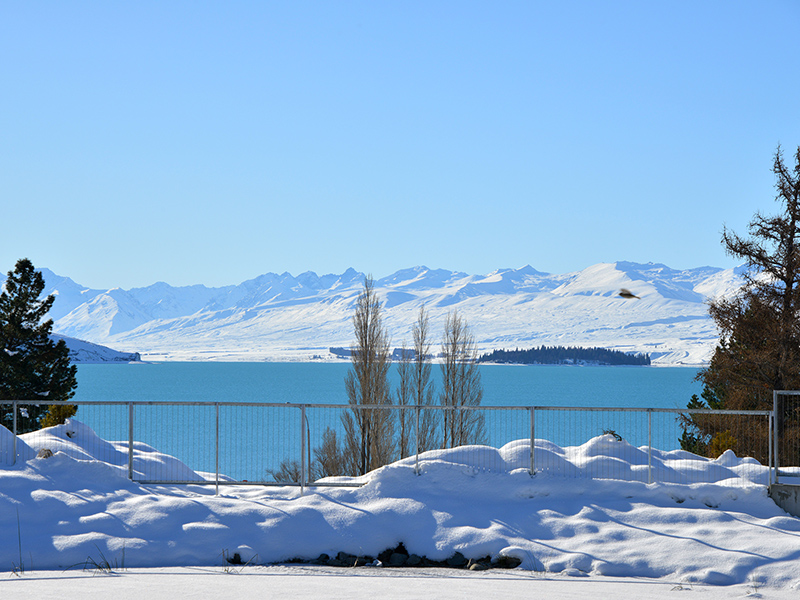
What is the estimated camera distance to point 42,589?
40.0 feet

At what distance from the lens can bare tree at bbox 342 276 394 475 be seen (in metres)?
41.5

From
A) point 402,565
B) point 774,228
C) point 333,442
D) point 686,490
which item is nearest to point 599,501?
point 686,490

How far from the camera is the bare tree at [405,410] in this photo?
43625mm

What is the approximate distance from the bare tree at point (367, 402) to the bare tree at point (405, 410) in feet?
2.25

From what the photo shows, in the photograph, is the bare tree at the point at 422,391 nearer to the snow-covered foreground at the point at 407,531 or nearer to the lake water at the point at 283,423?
the lake water at the point at 283,423

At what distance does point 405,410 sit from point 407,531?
30.2m

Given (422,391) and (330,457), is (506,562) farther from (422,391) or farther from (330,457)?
(422,391)

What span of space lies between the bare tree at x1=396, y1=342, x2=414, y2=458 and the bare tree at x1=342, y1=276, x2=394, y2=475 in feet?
2.25

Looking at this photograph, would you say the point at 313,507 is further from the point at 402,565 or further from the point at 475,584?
the point at 475,584

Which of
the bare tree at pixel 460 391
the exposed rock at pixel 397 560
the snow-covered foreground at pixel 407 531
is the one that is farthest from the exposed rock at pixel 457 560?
the bare tree at pixel 460 391

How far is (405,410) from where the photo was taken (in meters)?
46.2

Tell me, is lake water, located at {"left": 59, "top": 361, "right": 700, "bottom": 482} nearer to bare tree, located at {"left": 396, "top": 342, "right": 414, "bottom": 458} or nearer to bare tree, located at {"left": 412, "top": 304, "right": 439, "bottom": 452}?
bare tree, located at {"left": 396, "top": 342, "right": 414, "bottom": 458}

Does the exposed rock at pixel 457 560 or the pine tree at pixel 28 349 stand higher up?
the pine tree at pixel 28 349

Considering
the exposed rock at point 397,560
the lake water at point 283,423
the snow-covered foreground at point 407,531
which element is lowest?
the lake water at point 283,423
